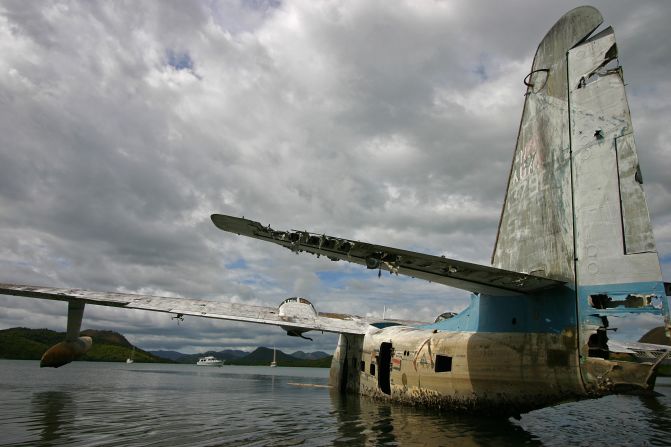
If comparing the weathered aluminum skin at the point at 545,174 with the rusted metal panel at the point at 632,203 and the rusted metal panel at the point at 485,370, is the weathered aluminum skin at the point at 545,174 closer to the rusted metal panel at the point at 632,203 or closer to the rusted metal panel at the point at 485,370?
the rusted metal panel at the point at 632,203

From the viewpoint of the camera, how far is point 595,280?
8.09 m

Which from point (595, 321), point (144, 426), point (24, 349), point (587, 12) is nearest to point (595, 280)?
point (595, 321)

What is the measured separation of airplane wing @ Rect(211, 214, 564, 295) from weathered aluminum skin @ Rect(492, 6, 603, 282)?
1.21 metres

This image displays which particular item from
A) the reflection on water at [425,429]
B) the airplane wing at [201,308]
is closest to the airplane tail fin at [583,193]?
the reflection on water at [425,429]

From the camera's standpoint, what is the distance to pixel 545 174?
31.9 feet

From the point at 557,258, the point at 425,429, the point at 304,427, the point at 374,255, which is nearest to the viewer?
the point at 374,255

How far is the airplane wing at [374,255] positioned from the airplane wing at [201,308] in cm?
1248

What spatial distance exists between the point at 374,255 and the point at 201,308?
14616mm

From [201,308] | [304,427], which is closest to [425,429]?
[304,427]

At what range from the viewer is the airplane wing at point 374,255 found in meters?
7.25

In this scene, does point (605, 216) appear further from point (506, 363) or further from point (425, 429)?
point (425, 429)

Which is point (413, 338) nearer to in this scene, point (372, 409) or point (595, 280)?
point (372, 409)

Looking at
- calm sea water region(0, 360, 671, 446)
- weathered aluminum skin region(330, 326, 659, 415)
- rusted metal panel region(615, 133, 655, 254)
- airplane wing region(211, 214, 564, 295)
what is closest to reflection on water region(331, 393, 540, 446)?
calm sea water region(0, 360, 671, 446)

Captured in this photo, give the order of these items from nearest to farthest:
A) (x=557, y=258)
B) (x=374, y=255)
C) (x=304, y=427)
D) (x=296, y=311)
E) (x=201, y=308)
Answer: (x=374, y=255), (x=557, y=258), (x=304, y=427), (x=201, y=308), (x=296, y=311)
